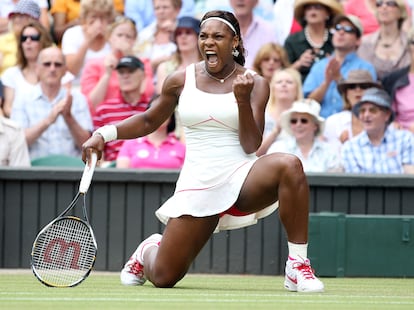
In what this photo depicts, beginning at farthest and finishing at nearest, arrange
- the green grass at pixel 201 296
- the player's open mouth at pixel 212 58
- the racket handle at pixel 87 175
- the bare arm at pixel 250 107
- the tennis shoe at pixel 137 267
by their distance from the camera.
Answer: the tennis shoe at pixel 137 267
the player's open mouth at pixel 212 58
the bare arm at pixel 250 107
the racket handle at pixel 87 175
the green grass at pixel 201 296

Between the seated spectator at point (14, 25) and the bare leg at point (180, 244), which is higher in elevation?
the seated spectator at point (14, 25)

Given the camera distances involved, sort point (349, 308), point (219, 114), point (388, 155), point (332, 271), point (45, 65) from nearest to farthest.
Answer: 1. point (349, 308)
2. point (219, 114)
3. point (332, 271)
4. point (388, 155)
5. point (45, 65)

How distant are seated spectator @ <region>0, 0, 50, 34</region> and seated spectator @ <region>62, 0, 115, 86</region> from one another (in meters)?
0.40

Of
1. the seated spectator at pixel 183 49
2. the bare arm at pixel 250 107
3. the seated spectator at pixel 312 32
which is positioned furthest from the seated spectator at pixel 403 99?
the bare arm at pixel 250 107

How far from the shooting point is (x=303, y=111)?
10.5 metres

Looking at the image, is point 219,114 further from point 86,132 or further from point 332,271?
point 86,132

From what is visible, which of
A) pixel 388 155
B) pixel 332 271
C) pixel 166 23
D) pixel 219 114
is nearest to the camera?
pixel 219 114

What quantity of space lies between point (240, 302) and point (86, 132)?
17.9ft

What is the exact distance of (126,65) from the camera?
11578 millimetres

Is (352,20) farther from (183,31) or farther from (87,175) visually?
(87,175)

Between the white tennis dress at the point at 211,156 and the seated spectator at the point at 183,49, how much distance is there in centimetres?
477

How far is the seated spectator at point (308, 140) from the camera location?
10539 mm

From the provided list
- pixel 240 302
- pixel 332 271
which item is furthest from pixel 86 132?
pixel 240 302

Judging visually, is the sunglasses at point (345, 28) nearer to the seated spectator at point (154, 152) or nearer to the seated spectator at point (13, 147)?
the seated spectator at point (154, 152)
